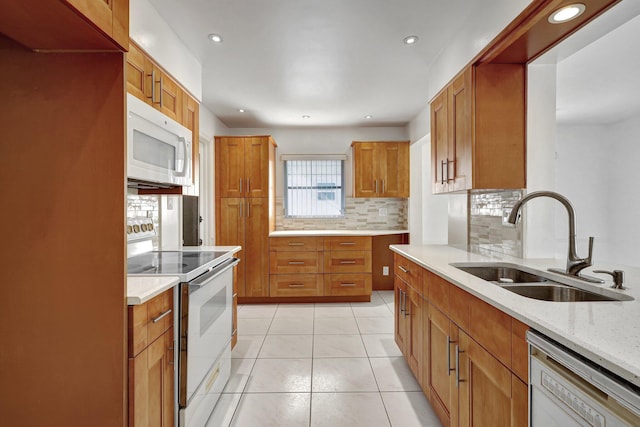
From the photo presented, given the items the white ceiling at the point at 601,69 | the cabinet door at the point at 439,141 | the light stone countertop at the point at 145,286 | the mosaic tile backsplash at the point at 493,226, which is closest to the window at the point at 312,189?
the cabinet door at the point at 439,141

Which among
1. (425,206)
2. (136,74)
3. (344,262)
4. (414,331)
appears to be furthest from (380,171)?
(136,74)

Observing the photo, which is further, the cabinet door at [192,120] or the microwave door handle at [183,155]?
the cabinet door at [192,120]

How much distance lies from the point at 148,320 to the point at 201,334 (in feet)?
1.46

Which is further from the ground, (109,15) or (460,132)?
(109,15)

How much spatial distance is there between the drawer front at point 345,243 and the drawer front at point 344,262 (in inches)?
2.1

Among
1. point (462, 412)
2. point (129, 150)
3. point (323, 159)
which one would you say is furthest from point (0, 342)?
point (323, 159)

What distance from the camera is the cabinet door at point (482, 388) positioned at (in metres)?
1.07

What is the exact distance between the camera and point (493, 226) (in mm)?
2258

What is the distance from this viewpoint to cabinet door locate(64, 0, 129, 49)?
38.1 inches

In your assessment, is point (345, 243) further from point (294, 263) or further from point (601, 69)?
point (601, 69)

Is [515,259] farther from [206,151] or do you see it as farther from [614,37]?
[206,151]

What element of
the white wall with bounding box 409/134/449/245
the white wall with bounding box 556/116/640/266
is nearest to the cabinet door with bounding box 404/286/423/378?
the white wall with bounding box 409/134/449/245

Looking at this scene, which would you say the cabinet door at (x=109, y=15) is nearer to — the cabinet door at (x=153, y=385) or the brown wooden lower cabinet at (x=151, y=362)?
the brown wooden lower cabinet at (x=151, y=362)

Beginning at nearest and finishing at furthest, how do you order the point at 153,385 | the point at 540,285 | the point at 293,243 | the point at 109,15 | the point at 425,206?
the point at 109,15 → the point at 153,385 → the point at 540,285 → the point at 293,243 → the point at 425,206
